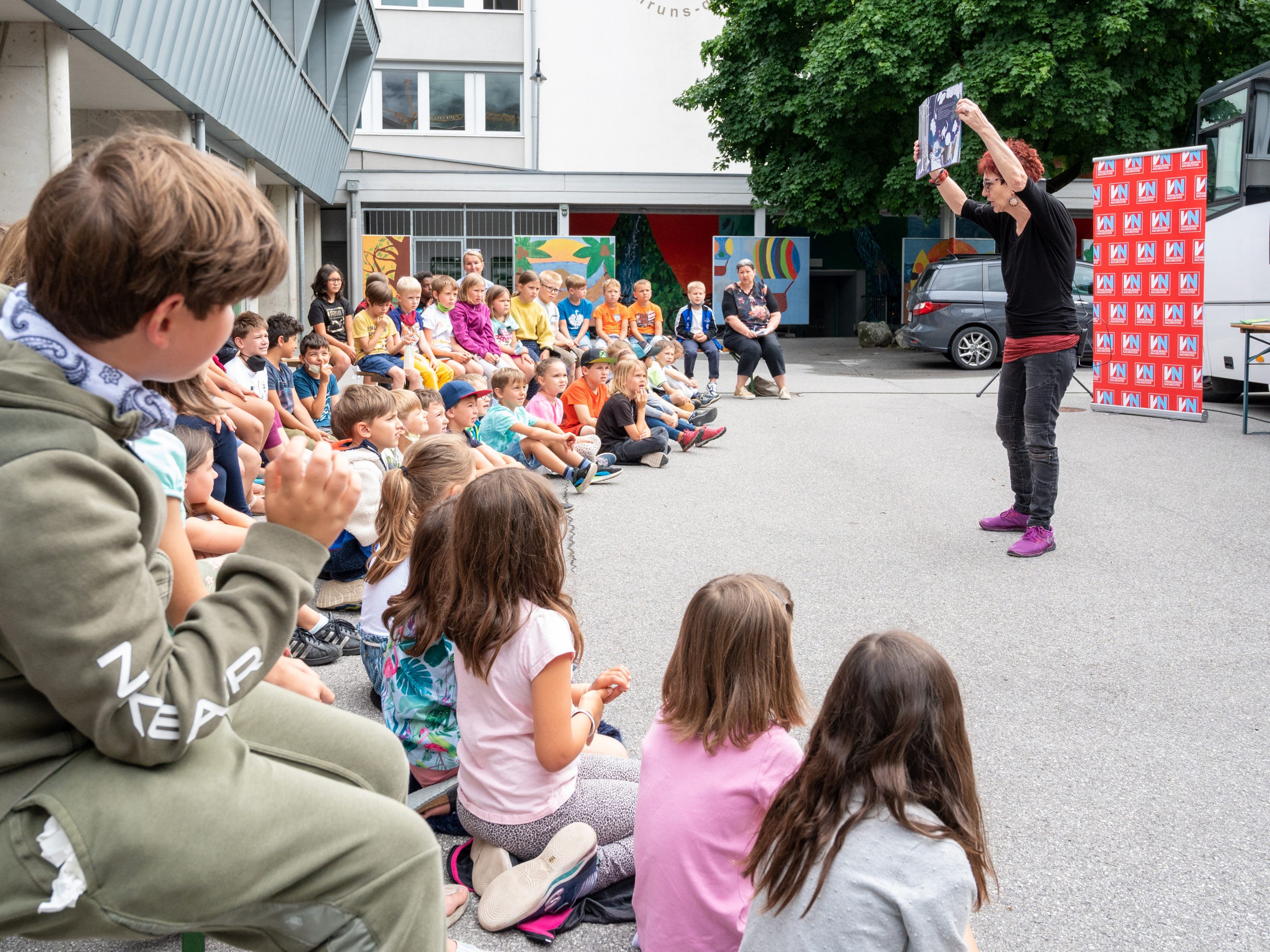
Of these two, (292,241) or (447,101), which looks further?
(447,101)

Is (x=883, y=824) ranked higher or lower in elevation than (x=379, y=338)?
lower

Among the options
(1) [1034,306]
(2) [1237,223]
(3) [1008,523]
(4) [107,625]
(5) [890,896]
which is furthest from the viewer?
(2) [1237,223]

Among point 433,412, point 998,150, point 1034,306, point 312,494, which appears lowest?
point 433,412

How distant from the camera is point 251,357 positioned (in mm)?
7922

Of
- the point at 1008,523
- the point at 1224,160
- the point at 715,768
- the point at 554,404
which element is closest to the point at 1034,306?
the point at 1008,523

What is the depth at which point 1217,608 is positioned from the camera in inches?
215

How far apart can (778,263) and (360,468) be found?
25006mm

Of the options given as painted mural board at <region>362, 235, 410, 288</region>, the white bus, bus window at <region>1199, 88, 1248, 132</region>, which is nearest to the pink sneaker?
the white bus

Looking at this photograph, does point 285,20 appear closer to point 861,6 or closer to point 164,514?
point 861,6

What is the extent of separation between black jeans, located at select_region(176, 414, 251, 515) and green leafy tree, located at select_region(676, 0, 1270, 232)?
58.7ft

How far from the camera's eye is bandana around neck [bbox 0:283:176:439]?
1.49 meters

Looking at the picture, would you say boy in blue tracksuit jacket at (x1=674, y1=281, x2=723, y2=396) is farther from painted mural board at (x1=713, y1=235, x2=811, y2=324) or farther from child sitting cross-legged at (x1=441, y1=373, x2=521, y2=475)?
painted mural board at (x1=713, y1=235, x2=811, y2=324)

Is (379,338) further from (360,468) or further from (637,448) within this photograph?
(360,468)

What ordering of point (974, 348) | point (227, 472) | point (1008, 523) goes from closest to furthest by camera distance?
1. point (227, 472)
2. point (1008, 523)
3. point (974, 348)
